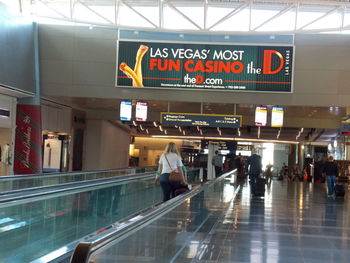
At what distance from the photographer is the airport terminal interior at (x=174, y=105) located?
8492 mm

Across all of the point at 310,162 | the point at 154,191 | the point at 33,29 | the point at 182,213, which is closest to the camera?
the point at 182,213

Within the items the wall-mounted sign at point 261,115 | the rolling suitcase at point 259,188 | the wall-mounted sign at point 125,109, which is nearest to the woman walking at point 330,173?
the rolling suitcase at point 259,188

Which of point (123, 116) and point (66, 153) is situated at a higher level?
point (123, 116)

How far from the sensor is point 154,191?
49.1 ft

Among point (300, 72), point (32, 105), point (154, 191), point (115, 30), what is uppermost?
point (115, 30)

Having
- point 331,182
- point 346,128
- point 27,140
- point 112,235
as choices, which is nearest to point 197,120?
point 331,182

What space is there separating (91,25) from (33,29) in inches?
105

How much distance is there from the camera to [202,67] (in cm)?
2158

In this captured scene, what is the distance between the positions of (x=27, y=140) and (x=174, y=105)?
7345 millimetres

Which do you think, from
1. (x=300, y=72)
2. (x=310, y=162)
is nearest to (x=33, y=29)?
(x=300, y=72)

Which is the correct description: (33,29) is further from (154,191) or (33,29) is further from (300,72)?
(300,72)

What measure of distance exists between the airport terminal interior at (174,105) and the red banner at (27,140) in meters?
0.04

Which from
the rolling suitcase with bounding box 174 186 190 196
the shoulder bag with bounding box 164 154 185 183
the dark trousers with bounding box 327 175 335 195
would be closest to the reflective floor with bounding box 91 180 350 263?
the rolling suitcase with bounding box 174 186 190 196

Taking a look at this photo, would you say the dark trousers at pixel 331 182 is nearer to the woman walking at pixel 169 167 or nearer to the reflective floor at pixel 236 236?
the reflective floor at pixel 236 236
